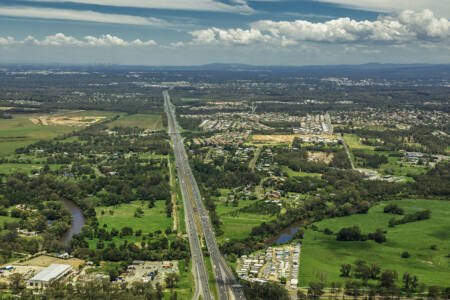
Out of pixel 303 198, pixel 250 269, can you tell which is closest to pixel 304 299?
pixel 250 269

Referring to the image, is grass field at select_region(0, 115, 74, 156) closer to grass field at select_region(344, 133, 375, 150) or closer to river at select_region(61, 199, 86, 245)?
river at select_region(61, 199, 86, 245)

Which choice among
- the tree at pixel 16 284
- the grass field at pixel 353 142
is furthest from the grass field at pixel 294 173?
the tree at pixel 16 284

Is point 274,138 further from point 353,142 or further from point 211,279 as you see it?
point 211,279

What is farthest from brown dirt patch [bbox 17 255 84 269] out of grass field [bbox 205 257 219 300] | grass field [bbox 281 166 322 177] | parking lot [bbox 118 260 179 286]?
grass field [bbox 281 166 322 177]

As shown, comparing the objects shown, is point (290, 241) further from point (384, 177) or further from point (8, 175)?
point (8, 175)

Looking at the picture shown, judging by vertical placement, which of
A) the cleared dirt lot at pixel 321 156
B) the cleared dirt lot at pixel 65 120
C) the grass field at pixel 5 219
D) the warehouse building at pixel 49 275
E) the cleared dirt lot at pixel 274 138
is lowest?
the warehouse building at pixel 49 275

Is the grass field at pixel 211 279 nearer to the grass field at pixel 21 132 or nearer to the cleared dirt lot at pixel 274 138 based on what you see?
the grass field at pixel 21 132
